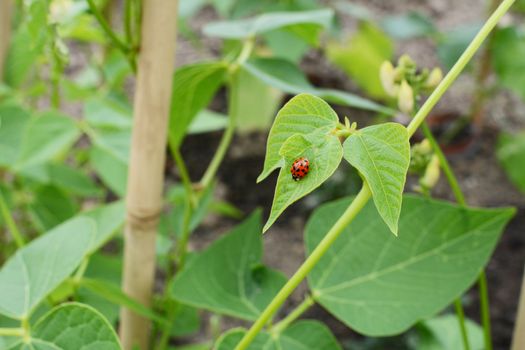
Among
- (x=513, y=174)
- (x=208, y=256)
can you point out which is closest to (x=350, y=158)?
(x=208, y=256)

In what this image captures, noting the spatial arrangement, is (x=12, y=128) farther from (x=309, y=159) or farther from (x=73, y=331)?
(x=309, y=159)

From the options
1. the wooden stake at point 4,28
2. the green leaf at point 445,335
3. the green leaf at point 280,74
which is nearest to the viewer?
the green leaf at point 280,74

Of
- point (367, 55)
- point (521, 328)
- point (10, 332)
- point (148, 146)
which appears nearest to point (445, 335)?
point (521, 328)

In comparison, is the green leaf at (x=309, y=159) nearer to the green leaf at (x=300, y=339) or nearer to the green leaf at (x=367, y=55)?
the green leaf at (x=300, y=339)

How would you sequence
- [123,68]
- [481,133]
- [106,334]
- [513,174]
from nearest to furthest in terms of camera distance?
[106,334]
[123,68]
[513,174]
[481,133]

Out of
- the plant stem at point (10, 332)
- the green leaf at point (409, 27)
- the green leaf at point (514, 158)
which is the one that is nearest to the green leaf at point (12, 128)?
the plant stem at point (10, 332)

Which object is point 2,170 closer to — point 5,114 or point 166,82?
point 5,114

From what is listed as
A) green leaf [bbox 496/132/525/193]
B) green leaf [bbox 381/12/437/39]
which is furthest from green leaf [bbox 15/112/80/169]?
green leaf [bbox 496/132/525/193]
